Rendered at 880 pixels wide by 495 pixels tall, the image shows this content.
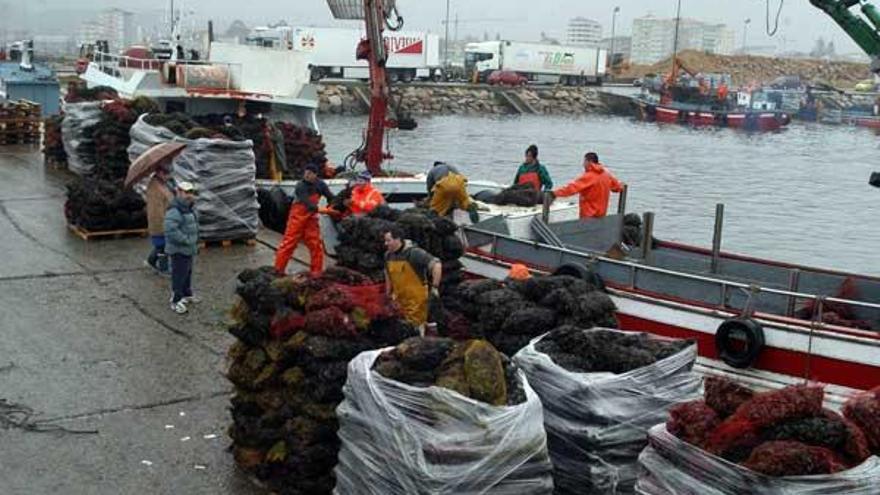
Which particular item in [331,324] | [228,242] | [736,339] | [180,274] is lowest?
[228,242]

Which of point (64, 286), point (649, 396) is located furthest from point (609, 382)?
point (64, 286)

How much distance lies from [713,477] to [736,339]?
12.4ft

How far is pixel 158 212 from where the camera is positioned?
11500 millimetres

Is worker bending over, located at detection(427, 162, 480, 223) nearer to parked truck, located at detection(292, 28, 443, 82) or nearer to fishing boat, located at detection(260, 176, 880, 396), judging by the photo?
fishing boat, located at detection(260, 176, 880, 396)

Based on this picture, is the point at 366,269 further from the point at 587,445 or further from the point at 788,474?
the point at 788,474

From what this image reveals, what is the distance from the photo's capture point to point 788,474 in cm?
430

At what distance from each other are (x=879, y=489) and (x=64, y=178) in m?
17.8

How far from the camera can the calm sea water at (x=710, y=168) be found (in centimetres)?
2681

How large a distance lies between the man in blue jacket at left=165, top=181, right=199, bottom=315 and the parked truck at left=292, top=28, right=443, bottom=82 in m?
61.7

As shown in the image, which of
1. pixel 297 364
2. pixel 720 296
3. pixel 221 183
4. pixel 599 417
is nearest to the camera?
pixel 599 417

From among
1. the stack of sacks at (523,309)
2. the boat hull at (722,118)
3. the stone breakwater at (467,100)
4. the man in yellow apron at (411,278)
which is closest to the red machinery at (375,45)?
the man in yellow apron at (411,278)

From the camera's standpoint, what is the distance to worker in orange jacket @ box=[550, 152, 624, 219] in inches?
451

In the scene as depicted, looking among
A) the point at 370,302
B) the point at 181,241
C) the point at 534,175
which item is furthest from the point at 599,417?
the point at 534,175

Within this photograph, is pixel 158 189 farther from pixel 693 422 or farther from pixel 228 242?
pixel 693 422
